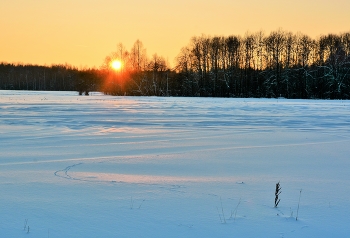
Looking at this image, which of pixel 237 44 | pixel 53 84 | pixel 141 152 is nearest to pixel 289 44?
pixel 237 44

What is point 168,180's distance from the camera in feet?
13.3

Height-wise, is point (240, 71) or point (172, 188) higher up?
point (240, 71)

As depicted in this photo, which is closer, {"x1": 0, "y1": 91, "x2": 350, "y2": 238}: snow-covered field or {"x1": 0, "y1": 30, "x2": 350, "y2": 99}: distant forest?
{"x1": 0, "y1": 91, "x2": 350, "y2": 238}: snow-covered field

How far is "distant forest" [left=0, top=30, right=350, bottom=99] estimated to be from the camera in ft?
131

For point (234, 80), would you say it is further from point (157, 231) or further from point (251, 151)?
point (157, 231)

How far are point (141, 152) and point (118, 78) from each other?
145 feet

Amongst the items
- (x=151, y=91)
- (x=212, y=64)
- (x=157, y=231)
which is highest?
(x=212, y=64)

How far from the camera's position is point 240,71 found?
46281 millimetres

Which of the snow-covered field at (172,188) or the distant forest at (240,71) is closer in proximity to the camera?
the snow-covered field at (172,188)

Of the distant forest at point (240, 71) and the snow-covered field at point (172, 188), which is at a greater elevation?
the distant forest at point (240, 71)

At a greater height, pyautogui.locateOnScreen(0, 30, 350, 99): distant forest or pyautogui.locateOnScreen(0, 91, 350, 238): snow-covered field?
pyautogui.locateOnScreen(0, 30, 350, 99): distant forest

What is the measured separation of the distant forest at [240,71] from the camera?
3984cm

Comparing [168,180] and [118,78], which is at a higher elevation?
[118,78]

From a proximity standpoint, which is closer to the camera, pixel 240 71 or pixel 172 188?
pixel 172 188
